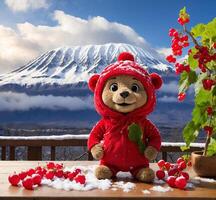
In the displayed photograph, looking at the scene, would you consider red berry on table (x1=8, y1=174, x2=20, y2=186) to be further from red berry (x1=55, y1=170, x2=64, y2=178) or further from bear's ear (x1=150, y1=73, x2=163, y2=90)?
bear's ear (x1=150, y1=73, x2=163, y2=90)

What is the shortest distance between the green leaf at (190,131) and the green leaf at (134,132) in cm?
19

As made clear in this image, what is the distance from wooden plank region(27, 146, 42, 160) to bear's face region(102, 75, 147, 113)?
1801mm

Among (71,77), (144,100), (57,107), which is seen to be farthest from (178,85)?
(71,77)

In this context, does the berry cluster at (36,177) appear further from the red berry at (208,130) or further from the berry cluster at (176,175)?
the red berry at (208,130)

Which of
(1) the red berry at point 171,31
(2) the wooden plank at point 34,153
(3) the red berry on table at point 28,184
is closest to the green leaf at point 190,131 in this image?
(1) the red berry at point 171,31

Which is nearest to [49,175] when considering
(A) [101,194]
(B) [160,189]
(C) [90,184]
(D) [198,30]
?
(C) [90,184]

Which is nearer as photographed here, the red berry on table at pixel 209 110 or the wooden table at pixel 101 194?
the wooden table at pixel 101 194

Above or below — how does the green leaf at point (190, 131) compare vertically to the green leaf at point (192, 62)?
below

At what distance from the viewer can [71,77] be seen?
4312cm

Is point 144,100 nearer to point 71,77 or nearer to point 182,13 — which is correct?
point 182,13

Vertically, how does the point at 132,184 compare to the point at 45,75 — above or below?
below

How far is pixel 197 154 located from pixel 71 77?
4159 cm

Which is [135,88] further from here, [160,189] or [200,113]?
[160,189]

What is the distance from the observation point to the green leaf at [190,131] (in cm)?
171
